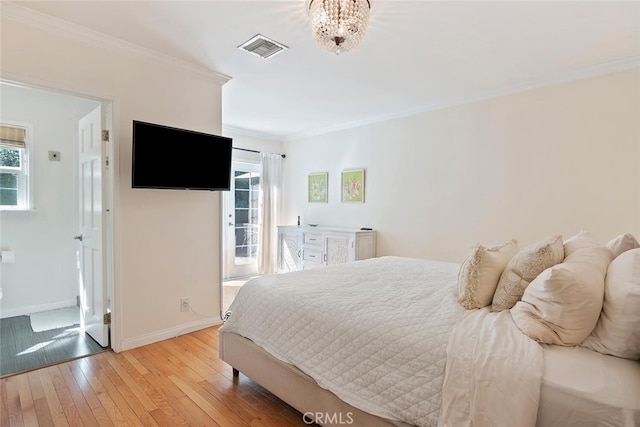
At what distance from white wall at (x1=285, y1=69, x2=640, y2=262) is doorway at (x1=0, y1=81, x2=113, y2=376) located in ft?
10.9

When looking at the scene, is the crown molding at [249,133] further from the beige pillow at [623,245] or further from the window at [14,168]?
the beige pillow at [623,245]

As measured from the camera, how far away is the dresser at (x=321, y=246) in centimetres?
437

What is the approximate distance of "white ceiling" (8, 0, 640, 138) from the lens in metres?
2.13

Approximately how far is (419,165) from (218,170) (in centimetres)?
245

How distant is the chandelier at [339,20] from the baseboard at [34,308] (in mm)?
4072

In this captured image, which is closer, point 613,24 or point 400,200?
point 613,24

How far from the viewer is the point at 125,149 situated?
2.71 meters

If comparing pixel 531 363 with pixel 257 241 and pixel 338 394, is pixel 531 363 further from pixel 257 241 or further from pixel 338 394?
pixel 257 241

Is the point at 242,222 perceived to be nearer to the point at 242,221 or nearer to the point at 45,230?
the point at 242,221

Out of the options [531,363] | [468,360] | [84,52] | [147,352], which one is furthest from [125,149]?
[531,363]

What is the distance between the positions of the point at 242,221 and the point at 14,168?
2.96m

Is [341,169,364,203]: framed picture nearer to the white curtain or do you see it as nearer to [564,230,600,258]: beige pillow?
the white curtain

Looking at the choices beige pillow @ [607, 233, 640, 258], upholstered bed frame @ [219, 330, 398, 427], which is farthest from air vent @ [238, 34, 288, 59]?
beige pillow @ [607, 233, 640, 258]

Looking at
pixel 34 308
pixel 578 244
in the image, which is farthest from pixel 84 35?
pixel 578 244
